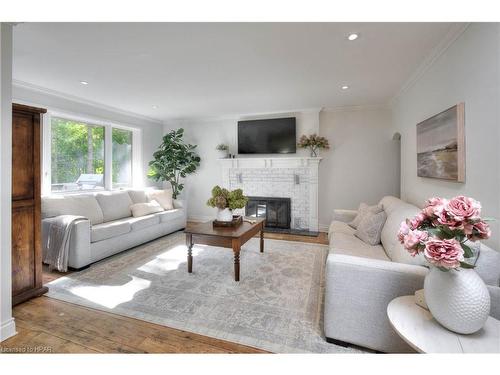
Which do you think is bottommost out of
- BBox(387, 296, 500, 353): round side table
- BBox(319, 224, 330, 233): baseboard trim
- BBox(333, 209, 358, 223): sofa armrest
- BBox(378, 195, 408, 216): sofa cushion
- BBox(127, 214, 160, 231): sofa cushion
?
BBox(319, 224, 330, 233): baseboard trim

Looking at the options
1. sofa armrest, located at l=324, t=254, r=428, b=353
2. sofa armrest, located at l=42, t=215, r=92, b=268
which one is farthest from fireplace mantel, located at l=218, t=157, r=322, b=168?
sofa armrest, located at l=324, t=254, r=428, b=353

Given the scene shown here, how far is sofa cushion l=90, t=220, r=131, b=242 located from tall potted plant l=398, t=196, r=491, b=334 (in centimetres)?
338

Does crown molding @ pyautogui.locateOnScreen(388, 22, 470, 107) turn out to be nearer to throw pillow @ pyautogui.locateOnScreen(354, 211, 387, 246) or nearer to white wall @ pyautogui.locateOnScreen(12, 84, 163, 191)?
throw pillow @ pyautogui.locateOnScreen(354, 211, 387, 246)

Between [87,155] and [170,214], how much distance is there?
1.88 metres

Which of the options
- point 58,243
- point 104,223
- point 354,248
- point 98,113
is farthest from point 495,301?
point 98,113

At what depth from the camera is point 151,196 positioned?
467 cm

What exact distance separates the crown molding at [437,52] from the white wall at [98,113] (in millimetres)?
5059

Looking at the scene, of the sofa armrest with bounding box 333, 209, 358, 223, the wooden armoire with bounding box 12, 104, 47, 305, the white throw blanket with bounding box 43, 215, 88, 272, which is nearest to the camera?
the wooden armoire with bounding box 12, 104, 47, 305

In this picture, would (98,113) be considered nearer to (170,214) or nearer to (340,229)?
(170,214)

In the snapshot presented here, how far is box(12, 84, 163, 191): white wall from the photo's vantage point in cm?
336

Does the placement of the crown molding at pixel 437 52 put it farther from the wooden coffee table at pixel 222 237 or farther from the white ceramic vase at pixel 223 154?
the white ceramic vase at pixel 223 154

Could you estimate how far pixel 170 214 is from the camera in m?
4.45

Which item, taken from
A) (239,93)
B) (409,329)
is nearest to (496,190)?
(409,329)
